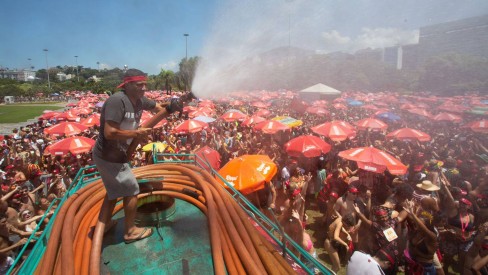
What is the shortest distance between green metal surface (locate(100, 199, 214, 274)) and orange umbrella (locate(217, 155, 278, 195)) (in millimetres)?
2786

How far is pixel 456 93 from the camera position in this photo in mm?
47531

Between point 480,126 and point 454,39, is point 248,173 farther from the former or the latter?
point 454,39

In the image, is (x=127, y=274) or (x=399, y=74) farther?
(x=399, y=74)

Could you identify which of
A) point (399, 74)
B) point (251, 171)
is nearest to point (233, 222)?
point (251, 171)

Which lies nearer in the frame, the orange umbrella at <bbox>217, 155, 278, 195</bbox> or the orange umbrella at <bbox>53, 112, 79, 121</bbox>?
the orange umbrella at <bbox>217, 155, 278, 195</bbox>

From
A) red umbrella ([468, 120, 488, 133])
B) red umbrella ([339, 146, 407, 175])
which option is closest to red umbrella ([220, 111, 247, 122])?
red umbrella ([339, 146, 407, 175])

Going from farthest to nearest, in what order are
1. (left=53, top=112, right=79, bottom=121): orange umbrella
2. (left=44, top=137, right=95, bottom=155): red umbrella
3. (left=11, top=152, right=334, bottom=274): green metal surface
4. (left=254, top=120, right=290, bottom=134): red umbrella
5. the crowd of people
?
(left=53, top=112, right=79, bottom=121): orange umbrella
(left=254, top=120, right=290, bottom=134): red umbrella
(left=44, top=137, right=95, bottom=155): red umbrella
the crowd of people
(left=11, top=152, right=334, bottom=274): green metal surface

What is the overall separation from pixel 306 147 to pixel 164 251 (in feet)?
25.2

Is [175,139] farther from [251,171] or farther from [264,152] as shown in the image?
[251,171]

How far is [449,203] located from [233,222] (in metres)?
6.39

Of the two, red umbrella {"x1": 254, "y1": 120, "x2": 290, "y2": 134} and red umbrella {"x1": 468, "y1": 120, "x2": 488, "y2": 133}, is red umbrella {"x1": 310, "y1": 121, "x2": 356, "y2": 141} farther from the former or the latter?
red umbrella {"x1": 468, "y1": 120, "x2": 488, "y2": 133}

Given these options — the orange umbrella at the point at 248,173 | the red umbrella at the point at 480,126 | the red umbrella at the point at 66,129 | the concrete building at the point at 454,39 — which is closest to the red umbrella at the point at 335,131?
the orange umbrella at the point at 248,173

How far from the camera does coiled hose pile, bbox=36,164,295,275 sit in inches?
96.0

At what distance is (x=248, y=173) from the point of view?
22.6 ft
